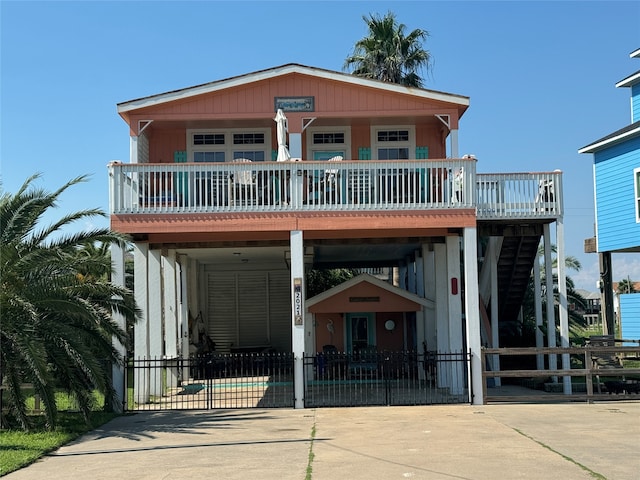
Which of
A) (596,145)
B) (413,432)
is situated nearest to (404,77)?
(596,145)

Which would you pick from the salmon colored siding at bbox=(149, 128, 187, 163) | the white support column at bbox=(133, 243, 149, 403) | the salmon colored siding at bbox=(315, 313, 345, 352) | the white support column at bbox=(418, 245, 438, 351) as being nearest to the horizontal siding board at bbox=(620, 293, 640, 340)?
the white support column at bbox=(418, 245, 438, 351)

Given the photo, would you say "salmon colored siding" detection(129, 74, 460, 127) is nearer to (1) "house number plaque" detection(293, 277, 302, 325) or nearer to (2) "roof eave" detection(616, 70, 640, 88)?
(1) "house number plaque" detection(293, 277, 302, 325)

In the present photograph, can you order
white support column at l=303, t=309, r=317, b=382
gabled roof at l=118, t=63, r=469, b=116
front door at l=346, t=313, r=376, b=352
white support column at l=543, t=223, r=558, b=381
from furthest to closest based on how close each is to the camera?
1. front door at l=346, t=313, r=376, b=352
2. white support column at l=303, t=309, r=317, b=382
3. white support column at l=543, t=223, r=558, b=381
4. gabled roof at l=118, t=63, r=469, b=116

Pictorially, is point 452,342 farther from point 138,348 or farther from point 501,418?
point 138,348

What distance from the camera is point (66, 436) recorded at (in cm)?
1281

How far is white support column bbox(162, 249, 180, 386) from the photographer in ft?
70.3

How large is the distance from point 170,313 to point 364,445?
1131 cm

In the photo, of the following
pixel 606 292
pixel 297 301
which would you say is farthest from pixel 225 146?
pixel 606 292

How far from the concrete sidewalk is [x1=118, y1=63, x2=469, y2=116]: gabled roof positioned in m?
7.49

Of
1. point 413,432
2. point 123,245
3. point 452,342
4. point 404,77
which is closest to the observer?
point 413,432

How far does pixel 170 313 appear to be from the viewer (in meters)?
21.7

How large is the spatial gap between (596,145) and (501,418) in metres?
13.1

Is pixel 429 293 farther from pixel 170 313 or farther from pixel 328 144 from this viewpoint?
pixel 170 313

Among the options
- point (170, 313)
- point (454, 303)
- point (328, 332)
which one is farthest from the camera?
point (328, 332)
